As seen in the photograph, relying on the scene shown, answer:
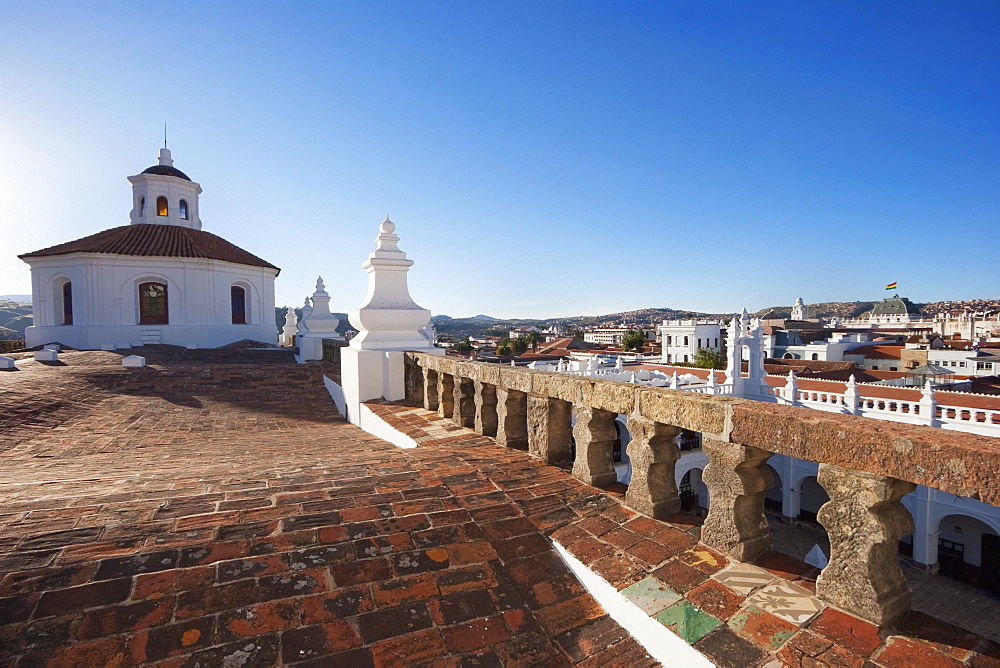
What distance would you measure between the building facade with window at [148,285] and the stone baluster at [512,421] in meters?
19.7

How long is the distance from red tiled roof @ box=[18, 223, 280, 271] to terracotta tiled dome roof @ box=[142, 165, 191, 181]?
2.39 m

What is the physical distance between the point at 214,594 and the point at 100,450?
5315mm

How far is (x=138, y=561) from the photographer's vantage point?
2.10m

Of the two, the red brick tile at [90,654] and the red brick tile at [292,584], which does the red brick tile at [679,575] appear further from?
the red brick tile at [90,654]

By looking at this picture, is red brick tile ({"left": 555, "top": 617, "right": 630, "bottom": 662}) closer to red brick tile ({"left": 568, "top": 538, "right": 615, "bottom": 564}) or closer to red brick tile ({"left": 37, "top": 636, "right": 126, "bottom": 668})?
red brick tile ({"left": 568, "top": 538, "right": 615, "bottom": 564})

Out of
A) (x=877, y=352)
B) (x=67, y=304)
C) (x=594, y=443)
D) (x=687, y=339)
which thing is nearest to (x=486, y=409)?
(x=594, y=443)

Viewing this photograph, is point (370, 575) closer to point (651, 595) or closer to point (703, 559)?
point (651, 595)

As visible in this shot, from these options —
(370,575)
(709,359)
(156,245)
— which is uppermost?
(156,245)

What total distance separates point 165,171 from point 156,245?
4.60m

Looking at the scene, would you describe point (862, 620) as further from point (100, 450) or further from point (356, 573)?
point (100, 450)

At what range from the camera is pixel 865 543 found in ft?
6.15

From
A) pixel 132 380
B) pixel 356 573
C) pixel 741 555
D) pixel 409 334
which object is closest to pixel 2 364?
pixel 132 380

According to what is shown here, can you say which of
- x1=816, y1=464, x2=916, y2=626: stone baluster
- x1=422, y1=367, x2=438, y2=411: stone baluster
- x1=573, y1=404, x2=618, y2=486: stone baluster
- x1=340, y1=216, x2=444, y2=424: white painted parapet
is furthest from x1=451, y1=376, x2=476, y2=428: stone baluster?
x1=816, y1=464, x2=916, y2=626: stone baluster

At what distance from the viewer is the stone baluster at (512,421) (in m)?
4.05
